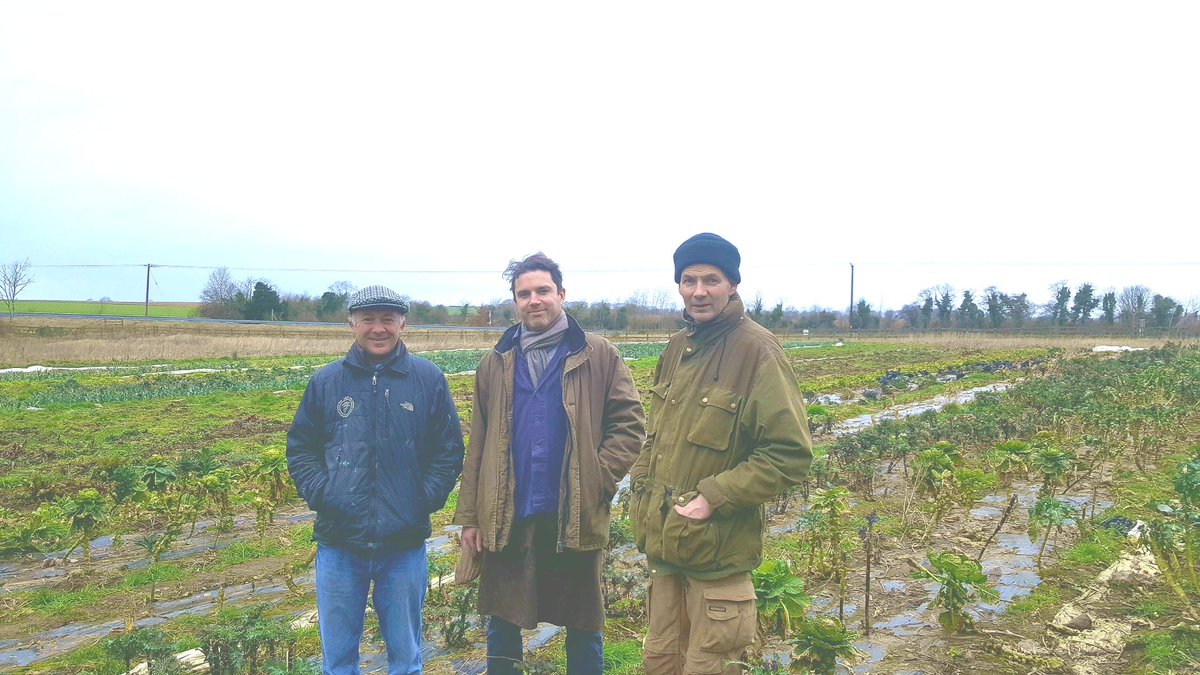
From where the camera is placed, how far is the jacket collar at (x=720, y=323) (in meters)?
2.66

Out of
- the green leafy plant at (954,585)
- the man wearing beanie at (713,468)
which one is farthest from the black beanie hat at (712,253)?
the green leafy plant at (954,585)

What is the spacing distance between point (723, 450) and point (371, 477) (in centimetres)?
133

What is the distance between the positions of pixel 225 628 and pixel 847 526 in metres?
4.42

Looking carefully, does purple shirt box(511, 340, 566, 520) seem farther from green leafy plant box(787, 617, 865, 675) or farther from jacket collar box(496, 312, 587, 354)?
green leafy plant box(787, 617, 865, 675)

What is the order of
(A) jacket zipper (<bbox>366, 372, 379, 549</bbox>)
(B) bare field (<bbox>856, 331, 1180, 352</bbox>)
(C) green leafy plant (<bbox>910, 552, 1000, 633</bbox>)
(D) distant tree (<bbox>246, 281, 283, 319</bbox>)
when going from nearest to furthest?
(A) jacket zipper (<bbox>366, 372, 379, 549</bbox>) → (C) green leafy plant (<bbox>910, 552, 1000, 633</bbox>) → (B) bare field (<bbox>856, 331, 1180, 352</bbox>) → (D) distant tree (<bbox>246, 281, 283, 319</bbox>)

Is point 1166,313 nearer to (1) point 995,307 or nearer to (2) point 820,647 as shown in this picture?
(1) point 995,307

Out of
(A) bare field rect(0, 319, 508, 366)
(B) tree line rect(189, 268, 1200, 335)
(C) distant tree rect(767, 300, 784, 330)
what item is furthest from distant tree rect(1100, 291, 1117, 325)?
(A) bare field rect(0, 319, 508, 366)

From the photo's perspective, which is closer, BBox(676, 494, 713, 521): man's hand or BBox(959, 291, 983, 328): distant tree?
BBox(676, 494, 713, 521): man's hand

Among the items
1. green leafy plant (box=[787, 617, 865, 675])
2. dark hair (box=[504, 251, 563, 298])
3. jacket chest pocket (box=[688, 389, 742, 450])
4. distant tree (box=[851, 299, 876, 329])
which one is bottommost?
green leafy plant (box=[787, 617, 865, 675])

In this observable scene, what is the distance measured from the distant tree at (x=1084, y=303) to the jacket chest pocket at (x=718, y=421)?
67.8 m

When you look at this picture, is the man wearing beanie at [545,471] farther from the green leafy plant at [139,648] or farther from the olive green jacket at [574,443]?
the green leafy plant at [139,648]

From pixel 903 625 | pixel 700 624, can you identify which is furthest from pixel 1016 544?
pixel 700 624

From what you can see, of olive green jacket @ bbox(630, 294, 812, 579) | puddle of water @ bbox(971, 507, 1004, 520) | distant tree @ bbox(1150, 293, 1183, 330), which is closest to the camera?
olive green jacket @ bbox(630, 294, 812, 579)

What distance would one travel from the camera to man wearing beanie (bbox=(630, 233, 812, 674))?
241 cm
